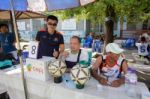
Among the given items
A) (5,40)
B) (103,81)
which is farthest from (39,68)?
(5,40)

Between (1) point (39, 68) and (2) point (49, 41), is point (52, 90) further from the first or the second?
(2) point (49, 41)

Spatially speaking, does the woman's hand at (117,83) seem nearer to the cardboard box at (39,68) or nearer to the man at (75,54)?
the man at (75,54)

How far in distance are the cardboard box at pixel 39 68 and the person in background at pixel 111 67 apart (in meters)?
0.58

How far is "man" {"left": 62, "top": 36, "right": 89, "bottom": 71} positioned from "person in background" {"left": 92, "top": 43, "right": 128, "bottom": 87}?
29 cm

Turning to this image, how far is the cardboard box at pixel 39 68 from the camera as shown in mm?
2281

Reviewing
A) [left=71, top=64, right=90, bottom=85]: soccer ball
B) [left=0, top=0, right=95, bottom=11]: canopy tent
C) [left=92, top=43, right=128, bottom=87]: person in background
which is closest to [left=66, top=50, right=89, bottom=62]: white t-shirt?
[left=92, top=43, right=128, bottom=87]: person in background

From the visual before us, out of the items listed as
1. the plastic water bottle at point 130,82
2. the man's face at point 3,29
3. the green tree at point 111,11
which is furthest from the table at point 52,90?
the green tree at point 111,11

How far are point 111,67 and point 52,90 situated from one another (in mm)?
757

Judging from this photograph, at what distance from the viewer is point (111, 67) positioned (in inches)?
93.4

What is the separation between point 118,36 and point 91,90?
15.1 meters

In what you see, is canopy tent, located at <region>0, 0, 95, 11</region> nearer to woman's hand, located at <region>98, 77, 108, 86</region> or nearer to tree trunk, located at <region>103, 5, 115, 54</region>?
woman's hand, located at <region>98, 77, 108, 86</region>

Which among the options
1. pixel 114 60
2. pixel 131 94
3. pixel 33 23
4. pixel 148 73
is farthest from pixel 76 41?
pixel 33 23

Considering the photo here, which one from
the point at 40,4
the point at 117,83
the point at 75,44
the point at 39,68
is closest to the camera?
the point at 117,83

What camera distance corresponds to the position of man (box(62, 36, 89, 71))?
265cm
